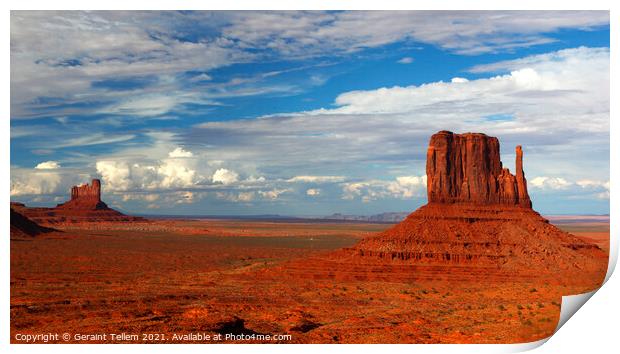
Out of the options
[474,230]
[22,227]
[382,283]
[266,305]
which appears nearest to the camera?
[266,305]

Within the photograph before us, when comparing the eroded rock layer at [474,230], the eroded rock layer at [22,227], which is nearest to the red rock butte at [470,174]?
the eroded rock layer at [474,230]

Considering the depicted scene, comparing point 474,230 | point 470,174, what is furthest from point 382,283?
point 470,174

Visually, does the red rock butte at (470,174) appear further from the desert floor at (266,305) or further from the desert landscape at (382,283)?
the desert floor at (266,305)

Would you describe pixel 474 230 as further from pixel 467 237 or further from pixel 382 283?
pixel 382 283

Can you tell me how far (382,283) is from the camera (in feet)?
198

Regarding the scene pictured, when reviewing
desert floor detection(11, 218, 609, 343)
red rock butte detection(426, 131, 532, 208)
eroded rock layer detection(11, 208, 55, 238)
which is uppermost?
red rock butte detection(426, 131, 532, 208)

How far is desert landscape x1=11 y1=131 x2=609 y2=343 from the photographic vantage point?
1230 inches

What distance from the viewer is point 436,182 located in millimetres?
72062

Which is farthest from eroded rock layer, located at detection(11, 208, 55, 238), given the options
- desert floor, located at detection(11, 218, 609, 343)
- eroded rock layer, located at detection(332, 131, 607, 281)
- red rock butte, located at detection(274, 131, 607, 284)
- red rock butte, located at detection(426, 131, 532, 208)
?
red rock butte, located at detection(426, 131, 532, 208)

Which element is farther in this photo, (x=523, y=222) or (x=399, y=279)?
(x=523, y=222)

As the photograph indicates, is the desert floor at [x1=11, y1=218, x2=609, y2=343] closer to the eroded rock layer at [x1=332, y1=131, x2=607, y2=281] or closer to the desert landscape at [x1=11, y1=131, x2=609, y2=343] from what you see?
the desert landscape at [x1=11, y1=131, x2=609, y2=343]

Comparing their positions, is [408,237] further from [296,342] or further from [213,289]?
[296,342]
